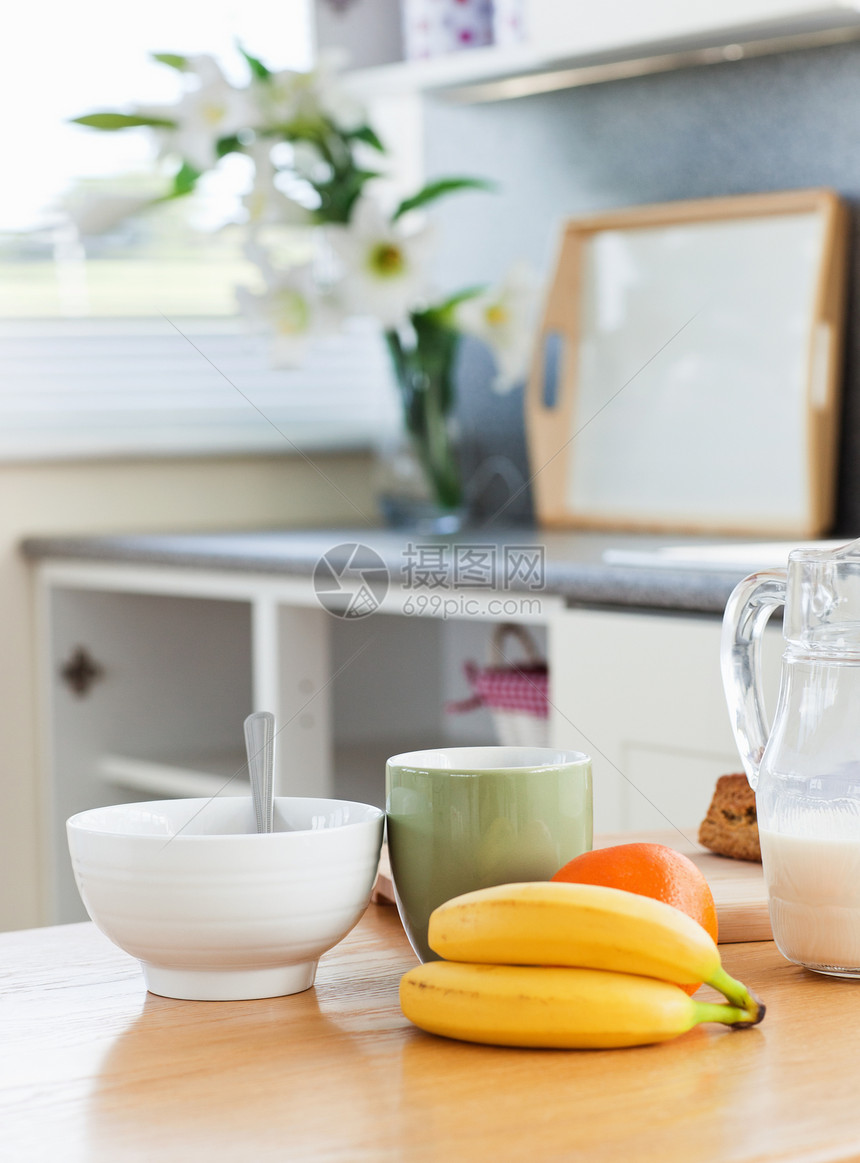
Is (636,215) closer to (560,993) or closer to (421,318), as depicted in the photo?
(421,318)

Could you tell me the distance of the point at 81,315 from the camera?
2410 mm

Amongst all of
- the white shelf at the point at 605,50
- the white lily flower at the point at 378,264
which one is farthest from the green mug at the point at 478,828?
the white lily flower at the point at 378,264

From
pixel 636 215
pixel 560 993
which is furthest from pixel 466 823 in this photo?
pixel 636 215

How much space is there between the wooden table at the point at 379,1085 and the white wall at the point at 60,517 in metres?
1.65

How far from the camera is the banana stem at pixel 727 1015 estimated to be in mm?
575

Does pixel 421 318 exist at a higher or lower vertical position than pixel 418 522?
higher

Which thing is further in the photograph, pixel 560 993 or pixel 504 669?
pixel 504 669

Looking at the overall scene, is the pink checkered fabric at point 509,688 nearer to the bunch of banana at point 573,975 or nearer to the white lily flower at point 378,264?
the bunch of banana at point 573,975

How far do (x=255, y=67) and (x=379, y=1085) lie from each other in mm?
1905

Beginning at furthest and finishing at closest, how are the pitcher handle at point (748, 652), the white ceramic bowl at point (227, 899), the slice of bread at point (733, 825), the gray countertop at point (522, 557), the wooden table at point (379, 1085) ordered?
the gray countertop at point (522, 557)
the slice of bread at point (733, 825)
the pitcher handle at point (748, 652)
the white ceramic bowl at point (227, 899)
the wooden table at point (379, 1085)

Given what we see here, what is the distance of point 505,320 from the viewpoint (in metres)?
2.26

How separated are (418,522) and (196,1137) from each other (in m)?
1.82

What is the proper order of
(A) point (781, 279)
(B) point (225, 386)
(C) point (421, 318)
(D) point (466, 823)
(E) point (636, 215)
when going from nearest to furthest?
(D) point (466, 823), (A) point (781, 279), (E) point (636, 215), (C) point (421, 318), (B) point (225, 386)

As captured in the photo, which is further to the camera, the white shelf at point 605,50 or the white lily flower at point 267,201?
the white lily flower at point 267,201
